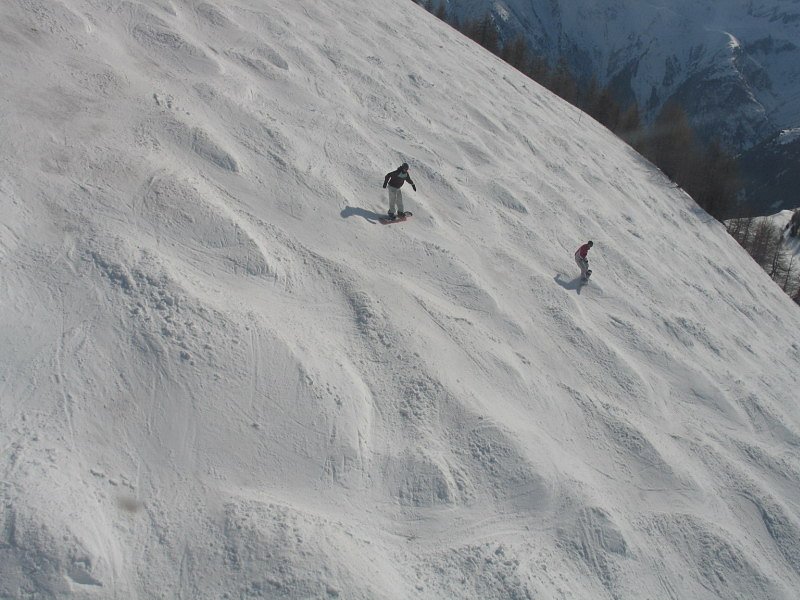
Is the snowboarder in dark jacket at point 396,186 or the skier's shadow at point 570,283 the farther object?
the skier's shadow at point 570,283

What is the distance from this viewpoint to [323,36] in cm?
1933

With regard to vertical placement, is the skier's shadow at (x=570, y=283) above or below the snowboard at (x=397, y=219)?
above

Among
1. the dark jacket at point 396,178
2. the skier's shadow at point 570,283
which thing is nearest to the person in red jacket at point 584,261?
the skier's shadow at point 570,283

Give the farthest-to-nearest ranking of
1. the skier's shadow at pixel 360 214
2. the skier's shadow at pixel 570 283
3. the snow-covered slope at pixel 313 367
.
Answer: the skier's shadow at pixel 570 283 < the skier's shadow at pixel 360 214 < the snow-covered slope at pixel 313 367

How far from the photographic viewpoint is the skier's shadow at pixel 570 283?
44.0 feet

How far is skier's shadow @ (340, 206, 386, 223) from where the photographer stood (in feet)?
38.4

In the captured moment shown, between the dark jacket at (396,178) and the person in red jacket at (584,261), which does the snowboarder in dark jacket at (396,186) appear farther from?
the person in red jacket at (584,261)

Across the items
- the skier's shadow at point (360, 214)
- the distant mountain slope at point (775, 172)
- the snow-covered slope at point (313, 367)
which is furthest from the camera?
the distant mountain slope at point (775, 172)

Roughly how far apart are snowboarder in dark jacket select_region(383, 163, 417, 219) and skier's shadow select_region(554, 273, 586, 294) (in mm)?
4244

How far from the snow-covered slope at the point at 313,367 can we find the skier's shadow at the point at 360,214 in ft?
0.21

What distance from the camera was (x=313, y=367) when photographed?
8.04 meters

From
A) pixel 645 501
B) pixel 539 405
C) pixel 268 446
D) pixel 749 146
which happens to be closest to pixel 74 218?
pixel 268 446

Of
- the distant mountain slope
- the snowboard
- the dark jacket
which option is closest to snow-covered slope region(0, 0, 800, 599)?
the snowboard

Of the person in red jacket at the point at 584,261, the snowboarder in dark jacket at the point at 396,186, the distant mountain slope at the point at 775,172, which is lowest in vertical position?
the snowboarder in dark jacket at the point at 396,186
